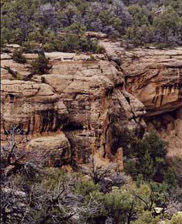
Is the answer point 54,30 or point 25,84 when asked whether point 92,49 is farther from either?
point 25,84

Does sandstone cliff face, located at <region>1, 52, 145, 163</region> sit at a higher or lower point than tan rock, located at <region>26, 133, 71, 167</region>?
higher

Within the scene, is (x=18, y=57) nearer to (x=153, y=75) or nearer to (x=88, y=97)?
(x=88, y=97)

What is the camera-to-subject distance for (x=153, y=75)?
2516 cm

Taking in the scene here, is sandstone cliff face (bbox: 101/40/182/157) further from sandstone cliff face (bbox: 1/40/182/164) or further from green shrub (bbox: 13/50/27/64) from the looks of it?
green shrub (bbox: 13/50/27/64)

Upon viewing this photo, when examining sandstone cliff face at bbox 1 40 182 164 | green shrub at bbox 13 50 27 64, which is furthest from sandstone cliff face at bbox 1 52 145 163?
green shrub at bbox 13 50 27 64

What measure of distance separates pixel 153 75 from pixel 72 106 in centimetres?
655

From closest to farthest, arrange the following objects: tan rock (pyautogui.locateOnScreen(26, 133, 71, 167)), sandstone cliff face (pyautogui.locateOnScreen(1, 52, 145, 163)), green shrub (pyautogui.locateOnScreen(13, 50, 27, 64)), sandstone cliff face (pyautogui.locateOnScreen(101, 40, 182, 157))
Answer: tan rock (pyautogui.locateOnScreen(26, 133, 71, 167)) < sandstone cliff face (pyautogui.locateOnScreen(1, 52, 145, 163)) < green shrub (pyautogui.locateOnScreen(13, 50, 27, 64)) < sandstone cliff face (pyautogui.locateOnScreen(101, 40, 182, 157))

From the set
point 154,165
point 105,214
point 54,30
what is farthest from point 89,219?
point 54,30

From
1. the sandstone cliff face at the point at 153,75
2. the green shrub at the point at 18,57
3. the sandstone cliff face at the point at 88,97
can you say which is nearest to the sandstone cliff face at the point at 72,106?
the sandstone cliff face at the point at 88,97

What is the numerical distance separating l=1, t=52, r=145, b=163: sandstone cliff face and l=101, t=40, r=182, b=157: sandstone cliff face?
2365 millimetres

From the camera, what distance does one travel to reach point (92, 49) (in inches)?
985

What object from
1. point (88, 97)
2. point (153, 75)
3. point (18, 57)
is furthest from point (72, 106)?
point (153, 75)

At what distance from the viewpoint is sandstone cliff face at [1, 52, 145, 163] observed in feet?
61.7

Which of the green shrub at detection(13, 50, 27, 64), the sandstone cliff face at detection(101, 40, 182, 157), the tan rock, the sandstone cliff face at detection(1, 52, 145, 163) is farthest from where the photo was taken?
the sandstone cliff face at detection(101, 40, 182, 157)
